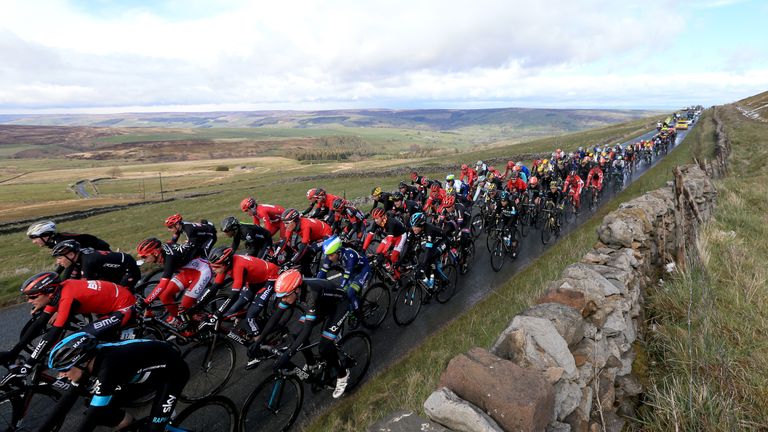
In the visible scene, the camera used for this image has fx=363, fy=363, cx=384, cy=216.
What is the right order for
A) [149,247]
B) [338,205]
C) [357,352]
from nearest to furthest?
[357,352] → [149,247] → [338,205]

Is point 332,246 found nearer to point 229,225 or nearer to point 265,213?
point 229,225

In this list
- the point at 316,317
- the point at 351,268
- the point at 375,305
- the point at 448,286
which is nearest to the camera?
the point at 316,317

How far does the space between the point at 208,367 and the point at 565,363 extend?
586cm

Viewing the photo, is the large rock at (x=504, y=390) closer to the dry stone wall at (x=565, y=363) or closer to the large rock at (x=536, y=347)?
the dry stone wall at (x=565, y=363)

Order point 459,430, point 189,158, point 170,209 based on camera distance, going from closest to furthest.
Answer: point 459,430 → point 170,209 → point 189,158

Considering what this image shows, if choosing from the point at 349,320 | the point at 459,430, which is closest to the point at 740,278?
the point at 459,430

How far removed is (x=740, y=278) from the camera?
6391 mm

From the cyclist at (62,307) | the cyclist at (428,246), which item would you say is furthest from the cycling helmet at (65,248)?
the cyclist at (428,246)

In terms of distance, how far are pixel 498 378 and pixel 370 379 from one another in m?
4.16

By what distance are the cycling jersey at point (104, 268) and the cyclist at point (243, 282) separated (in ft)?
5.65

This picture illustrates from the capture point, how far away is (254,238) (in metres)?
9.12

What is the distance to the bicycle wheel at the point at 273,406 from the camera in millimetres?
5379

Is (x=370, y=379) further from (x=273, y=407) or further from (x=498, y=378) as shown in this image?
(x=498, y=378)

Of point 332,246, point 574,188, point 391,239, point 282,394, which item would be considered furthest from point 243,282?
point 574,188
